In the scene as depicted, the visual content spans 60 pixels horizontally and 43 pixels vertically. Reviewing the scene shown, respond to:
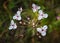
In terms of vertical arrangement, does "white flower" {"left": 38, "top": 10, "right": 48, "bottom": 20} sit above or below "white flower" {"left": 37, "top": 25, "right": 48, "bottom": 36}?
above

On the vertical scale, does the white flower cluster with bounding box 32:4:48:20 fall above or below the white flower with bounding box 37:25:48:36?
above

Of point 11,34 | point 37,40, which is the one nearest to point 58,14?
point 37,40

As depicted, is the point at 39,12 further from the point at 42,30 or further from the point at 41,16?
the point at 42,30

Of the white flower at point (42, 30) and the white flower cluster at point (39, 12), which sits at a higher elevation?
the white flower cluster at point (39, 12)

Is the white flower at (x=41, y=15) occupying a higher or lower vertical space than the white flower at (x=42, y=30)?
higher

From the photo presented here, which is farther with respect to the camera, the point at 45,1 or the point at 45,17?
the point at 45,1

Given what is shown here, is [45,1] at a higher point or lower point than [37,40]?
higher

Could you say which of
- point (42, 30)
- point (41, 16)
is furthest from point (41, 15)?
point (42, 30)

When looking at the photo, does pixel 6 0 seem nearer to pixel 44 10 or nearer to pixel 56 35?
pixel 44 10
